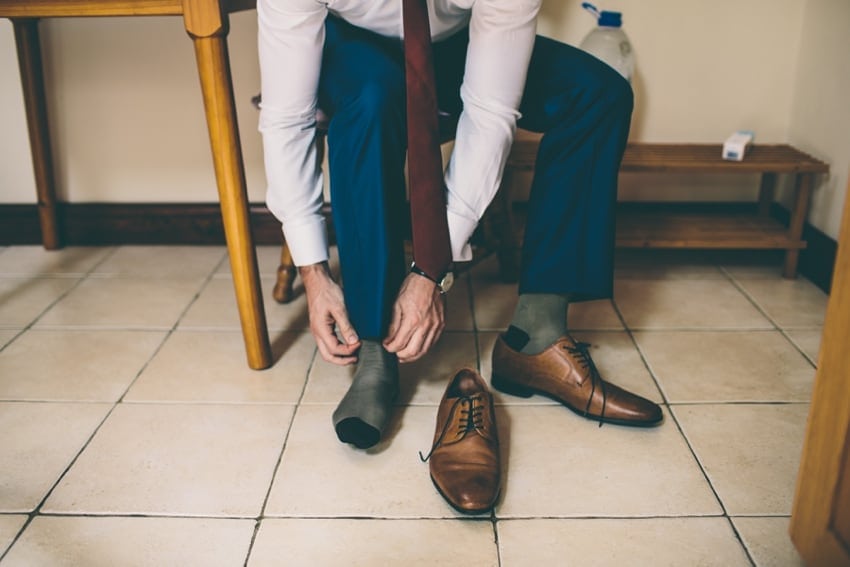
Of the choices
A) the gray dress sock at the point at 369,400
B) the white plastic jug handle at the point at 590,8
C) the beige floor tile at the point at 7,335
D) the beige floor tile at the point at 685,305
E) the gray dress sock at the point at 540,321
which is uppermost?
the white plastic jug handle at the point at 590,8

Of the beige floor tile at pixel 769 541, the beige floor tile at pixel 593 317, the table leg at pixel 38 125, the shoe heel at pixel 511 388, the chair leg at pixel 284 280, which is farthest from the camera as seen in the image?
the table leg at pixel 38 125

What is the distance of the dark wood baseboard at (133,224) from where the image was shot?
74.7 inches

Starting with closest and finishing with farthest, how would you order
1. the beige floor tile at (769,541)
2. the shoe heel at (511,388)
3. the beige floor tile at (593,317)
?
the beige floor tile at (769,541) < the shoe heel at (511,388) < the beige floor tile at (593,317)

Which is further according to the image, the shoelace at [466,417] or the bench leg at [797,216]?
the bench leg at [797,216]

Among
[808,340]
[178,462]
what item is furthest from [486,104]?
[808,340]

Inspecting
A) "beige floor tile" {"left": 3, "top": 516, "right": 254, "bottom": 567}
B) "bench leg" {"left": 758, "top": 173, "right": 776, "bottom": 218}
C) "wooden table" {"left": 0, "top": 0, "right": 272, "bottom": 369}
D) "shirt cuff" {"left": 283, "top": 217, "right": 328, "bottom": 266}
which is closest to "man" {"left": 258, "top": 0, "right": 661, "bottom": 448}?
"shirt cuff" {"left": 283, "top": 217, "right": 328, "bottom": 266}

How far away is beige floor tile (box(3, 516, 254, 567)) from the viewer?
0.89m

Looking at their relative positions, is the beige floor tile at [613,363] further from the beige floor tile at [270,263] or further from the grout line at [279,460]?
the beige floor tile at [270,263]

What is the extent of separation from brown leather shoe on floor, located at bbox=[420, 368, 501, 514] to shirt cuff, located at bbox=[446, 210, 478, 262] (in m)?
0.19

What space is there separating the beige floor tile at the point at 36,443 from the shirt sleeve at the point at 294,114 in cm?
41

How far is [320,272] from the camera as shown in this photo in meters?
1.11

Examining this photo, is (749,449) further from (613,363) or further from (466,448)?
(466,448)

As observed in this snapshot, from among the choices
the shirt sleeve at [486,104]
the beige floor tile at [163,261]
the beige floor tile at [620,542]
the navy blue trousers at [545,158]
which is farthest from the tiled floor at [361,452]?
the shirt sleeve at [486,104]

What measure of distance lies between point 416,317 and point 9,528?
0.56 m
